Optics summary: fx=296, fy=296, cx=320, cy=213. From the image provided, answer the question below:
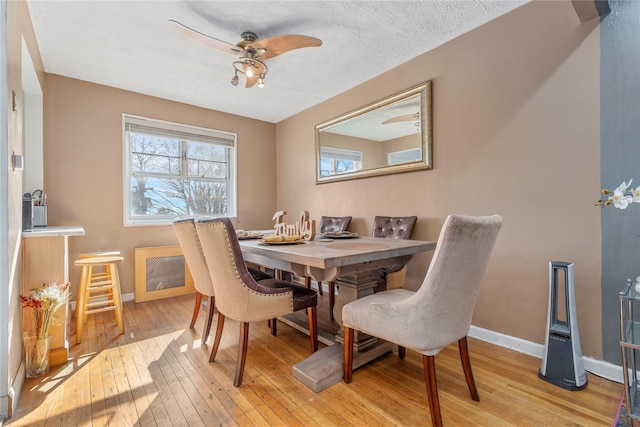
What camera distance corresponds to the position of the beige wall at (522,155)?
1874mm

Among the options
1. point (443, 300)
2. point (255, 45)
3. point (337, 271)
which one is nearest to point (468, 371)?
point (443, 300)

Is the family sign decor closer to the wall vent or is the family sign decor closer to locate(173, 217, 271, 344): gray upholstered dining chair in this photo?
locate(173, 217, 271, 344): gray upholstered dining chair

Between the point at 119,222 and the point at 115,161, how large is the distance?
0.71 meters

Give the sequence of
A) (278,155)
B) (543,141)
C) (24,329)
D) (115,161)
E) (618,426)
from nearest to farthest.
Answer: (618,426) → (24,329) → (543,141) → (115,161) → (278,155)

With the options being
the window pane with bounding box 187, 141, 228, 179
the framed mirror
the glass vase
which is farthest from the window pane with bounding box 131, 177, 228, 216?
the glass vase

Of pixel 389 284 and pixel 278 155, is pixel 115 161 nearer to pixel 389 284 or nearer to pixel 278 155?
pixel 278 155

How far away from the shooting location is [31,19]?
7.30 ft

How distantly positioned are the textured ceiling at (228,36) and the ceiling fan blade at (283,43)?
226 mm

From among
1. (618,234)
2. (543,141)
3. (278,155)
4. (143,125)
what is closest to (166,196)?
(143,125)

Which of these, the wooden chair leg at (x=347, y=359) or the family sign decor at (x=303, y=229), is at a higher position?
the family sign decor at (x=303, y=229)

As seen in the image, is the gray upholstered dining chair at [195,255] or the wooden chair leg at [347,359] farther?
the gray upholstered dining chair at [195,255]

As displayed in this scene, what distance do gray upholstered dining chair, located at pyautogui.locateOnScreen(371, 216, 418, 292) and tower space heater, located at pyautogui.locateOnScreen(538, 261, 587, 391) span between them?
0.89 m

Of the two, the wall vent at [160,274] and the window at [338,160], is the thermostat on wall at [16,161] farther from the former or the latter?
the window at [338,160]

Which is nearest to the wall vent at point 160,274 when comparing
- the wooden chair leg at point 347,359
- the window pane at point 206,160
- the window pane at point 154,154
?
the window pane at point 154,154
